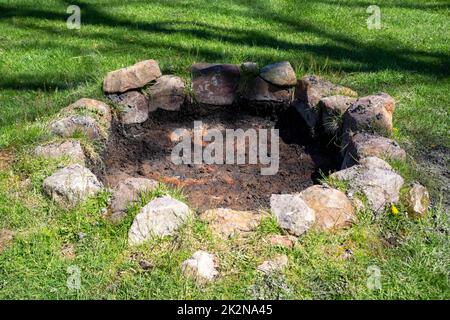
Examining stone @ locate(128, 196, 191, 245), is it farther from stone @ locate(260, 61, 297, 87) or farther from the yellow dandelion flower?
stone @ locate(260, 61, 297, 87)

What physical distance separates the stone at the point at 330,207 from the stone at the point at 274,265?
12.7 inches

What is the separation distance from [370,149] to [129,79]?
202 centimetres

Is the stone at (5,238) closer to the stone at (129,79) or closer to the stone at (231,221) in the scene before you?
the stone at (231,221)

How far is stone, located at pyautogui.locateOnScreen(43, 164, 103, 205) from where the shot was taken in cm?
368

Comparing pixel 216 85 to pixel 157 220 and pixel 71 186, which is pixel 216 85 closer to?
pixel 71 186

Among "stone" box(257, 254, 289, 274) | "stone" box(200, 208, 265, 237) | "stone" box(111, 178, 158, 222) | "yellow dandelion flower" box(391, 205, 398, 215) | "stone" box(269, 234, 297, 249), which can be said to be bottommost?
"stone" box(257, 254, 289, 274)

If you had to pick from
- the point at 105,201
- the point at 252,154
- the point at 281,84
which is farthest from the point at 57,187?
the point at 281,84

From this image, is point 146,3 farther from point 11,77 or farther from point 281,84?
point 281,84

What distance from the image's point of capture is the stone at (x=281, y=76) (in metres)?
5.12

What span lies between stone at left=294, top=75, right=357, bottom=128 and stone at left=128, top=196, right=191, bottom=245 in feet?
5.91

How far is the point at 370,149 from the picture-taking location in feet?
13.5

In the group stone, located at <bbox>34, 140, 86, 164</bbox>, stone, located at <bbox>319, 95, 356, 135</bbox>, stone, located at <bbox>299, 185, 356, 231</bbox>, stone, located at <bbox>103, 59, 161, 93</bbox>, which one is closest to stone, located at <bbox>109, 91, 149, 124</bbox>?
stone, located at <bbox>103, 59, 161, 93</bbox>
